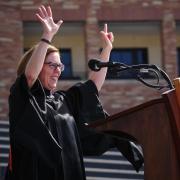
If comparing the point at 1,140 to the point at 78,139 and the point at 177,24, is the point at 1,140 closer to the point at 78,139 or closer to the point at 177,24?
the point at 177,24

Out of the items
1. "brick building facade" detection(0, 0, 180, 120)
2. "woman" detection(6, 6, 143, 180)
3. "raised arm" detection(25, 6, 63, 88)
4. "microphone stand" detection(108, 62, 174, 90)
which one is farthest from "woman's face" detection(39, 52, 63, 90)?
"brick building facade" detection(0, 0, 180, 120)

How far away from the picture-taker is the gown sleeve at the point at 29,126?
2898mm

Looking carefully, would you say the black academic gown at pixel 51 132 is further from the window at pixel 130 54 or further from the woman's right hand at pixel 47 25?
the window at pixel 130 54

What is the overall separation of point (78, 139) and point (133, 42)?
1154 centimetres

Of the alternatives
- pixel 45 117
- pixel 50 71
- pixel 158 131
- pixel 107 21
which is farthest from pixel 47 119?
pixel 107 21

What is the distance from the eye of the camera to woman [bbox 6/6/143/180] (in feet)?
9.56

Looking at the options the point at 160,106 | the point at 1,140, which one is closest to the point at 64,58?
the point at 1,140

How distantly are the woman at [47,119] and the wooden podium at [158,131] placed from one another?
65cm

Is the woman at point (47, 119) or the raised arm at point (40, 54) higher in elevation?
the raised arm at point (40, 54)

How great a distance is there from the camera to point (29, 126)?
290 cm

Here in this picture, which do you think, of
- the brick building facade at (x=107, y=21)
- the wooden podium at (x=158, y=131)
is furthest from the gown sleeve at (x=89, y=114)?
the brick building facade at (x=107, y=21)

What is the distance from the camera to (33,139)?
290 cm

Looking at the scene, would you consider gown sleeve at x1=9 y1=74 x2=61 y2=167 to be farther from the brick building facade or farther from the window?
the window

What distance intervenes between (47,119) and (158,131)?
875mm
